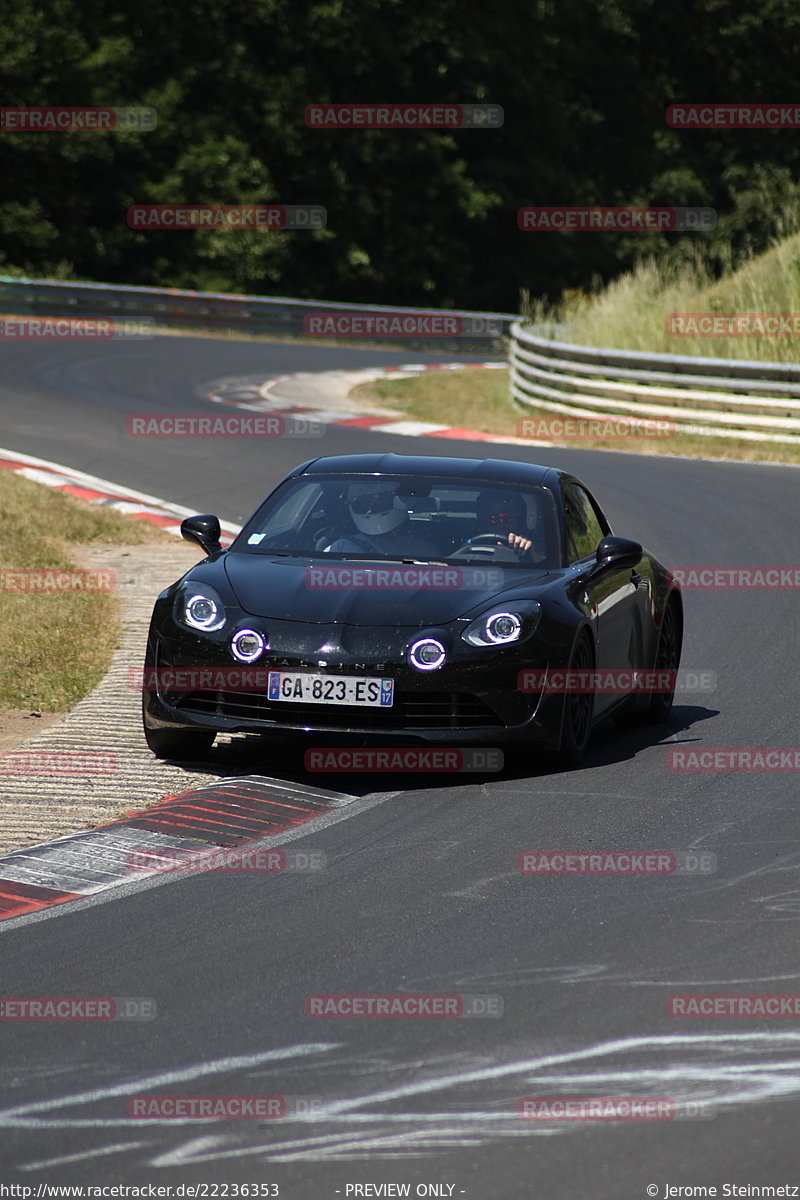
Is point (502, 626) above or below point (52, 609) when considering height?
above

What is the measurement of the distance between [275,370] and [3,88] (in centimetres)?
1973

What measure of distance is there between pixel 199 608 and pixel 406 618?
994 millimetres

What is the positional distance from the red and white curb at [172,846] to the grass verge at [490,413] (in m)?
15.5

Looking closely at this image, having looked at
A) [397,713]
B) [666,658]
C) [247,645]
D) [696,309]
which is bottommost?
[666,658]

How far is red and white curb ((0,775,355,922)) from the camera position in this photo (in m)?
6.48

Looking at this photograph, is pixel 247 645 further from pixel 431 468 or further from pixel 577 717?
pixel 431 468

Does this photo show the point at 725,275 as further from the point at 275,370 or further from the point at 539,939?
the point at 539,939

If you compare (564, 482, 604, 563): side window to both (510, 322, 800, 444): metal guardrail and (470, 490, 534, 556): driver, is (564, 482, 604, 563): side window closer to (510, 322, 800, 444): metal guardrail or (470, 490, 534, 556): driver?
(470, 490, 534, 556): driver

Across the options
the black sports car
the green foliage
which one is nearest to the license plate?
the black sports car

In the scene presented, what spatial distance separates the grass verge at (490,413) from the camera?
22953 mm

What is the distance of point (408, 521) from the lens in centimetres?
912

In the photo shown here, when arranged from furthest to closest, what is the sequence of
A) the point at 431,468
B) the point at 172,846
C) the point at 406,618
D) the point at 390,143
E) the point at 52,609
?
the point at 390,143 < the point at 52,609 < the point at 431,468 < the point at 406,618 < the point at 172,846

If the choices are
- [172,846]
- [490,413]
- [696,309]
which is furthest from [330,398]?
[172,846]

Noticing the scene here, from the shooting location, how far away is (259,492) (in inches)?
725
